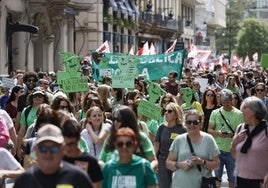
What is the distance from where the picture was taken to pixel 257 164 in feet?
28.6

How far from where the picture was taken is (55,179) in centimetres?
566

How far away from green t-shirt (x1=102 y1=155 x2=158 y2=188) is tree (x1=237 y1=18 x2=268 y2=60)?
4063 inches

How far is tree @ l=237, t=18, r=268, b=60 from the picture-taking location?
110562 mm

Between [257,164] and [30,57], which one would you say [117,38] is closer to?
[30,57]

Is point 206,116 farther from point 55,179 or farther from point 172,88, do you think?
point 55,179

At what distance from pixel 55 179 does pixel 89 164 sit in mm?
1252

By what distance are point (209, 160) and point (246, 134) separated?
0.46 m

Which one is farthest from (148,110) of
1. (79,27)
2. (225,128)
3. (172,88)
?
(79,27)

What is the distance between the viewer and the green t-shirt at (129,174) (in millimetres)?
6965

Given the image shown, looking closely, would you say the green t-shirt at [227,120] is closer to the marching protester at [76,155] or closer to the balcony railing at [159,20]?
the marching protester at [76,155]

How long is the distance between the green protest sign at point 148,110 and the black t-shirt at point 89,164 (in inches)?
186

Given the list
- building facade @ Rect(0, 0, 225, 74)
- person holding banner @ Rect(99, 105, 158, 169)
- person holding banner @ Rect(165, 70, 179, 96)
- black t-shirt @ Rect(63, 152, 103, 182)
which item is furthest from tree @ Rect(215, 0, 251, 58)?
black t-shirt @ Rect(63, 152, 103, 182)

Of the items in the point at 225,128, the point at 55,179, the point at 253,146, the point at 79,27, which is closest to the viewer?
the point at 55,179

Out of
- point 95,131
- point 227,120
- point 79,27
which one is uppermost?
point 79,27
